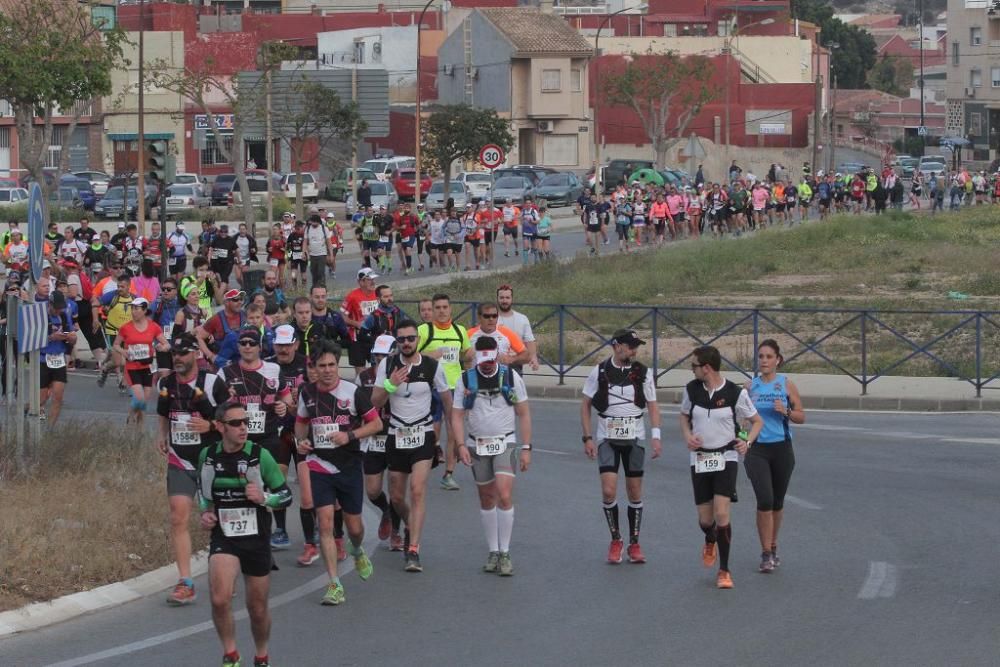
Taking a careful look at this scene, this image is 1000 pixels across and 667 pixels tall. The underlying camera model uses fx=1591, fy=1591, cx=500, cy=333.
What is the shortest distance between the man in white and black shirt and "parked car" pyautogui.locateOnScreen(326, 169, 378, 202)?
53716 millimetres

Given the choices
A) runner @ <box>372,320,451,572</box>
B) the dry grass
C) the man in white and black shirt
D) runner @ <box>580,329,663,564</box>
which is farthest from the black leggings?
the dry grass

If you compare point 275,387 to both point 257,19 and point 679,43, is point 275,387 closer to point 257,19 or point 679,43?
point 257,19

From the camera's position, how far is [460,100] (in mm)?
84250

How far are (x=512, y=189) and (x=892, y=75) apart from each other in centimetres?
10411

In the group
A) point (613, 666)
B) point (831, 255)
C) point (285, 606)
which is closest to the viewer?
point (613, 666)

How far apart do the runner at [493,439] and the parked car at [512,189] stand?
47.8 m

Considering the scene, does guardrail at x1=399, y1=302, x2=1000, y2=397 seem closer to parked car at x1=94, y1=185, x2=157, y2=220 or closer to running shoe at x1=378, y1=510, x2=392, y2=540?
running shoe at x1=378, y1=510, x2=392, y2=540

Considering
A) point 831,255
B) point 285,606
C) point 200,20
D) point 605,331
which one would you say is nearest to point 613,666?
point 285,606

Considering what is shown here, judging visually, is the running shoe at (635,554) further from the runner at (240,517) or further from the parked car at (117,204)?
the parked car at (117,204)

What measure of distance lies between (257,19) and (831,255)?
5268cm

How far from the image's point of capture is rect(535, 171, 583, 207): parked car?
208ft

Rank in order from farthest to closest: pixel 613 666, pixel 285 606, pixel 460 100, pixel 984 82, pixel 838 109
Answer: pixel 838 109
pixel 984 82
pixel 460 100
pixel 285 606
pixel 613 666

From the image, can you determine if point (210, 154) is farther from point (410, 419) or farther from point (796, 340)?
point (410, 419)

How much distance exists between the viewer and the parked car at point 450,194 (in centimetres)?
6008
